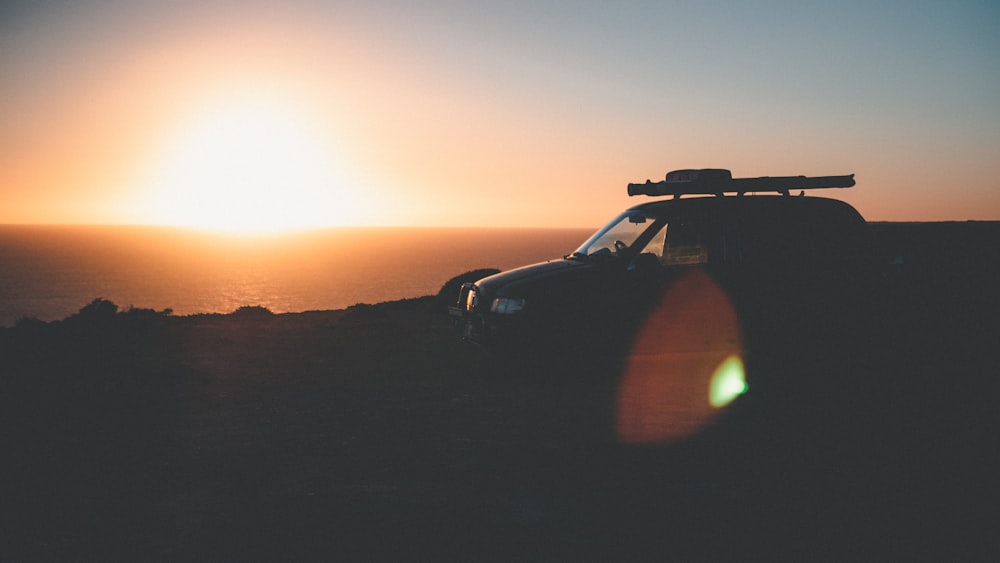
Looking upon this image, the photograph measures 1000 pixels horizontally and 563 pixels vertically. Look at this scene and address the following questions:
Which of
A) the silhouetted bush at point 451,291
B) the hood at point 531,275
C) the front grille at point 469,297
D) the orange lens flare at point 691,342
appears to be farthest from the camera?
the silhouetted bush at point 451,291

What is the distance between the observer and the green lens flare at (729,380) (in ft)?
26.0

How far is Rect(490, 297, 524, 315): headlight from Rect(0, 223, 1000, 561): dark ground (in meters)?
0.88

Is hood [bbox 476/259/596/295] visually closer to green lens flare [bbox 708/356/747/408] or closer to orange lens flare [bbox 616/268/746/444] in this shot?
orange lens flare [bbox 616/268/746/444]

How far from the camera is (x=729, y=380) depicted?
8.34 metres

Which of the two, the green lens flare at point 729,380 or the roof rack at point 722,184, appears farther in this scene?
the roof rack at point 722,184

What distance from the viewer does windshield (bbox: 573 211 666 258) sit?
8.23 meters

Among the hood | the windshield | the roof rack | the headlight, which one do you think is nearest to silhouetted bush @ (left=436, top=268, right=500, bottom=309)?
the windshield

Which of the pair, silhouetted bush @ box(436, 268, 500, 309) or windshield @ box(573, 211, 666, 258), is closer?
windshield @ box(573, 211, 666, 258)

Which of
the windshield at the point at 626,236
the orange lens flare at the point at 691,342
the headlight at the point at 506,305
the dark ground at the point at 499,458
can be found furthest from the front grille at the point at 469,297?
the orange lens flare at the point at 691,342

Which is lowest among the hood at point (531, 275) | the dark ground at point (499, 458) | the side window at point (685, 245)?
the dark ground at point (499, 458)

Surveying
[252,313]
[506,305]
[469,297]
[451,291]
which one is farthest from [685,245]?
[252,313]

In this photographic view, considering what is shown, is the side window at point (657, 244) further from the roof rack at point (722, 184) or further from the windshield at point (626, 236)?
the roof rack at point (722, 184)

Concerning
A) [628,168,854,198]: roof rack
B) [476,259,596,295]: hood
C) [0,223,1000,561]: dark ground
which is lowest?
[0,223,1000,561]: dark ground

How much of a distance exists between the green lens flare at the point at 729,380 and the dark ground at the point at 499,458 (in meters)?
0.62
